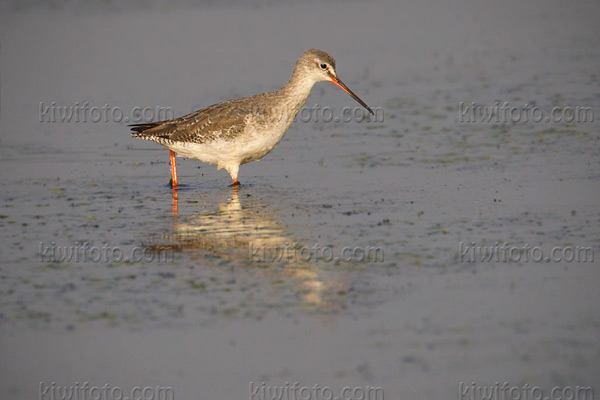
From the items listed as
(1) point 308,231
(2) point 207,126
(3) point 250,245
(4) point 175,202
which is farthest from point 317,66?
(3) point 250,245

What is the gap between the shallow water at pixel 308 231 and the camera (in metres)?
7.93

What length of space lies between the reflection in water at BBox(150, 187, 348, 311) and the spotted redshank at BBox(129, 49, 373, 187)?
0.69 meters

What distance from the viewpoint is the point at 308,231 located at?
1134cm

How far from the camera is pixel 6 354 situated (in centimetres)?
820

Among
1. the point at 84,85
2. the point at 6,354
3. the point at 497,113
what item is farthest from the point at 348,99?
the point at 6,354

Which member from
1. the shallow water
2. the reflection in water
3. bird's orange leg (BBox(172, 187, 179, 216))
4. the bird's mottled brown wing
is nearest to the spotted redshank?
the bird's mottled brown wing

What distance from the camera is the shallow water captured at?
7.93 meters

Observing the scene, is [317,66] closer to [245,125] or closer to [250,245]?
[245,125]

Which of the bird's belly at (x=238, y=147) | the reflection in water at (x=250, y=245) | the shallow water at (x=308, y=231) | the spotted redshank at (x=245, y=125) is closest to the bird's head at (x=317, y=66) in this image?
the spotted redshank at (x=245, y=125)

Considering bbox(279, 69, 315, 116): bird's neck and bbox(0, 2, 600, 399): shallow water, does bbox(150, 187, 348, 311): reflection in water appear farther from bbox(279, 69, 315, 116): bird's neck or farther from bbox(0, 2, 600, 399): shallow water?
bbox(279, 69, 315, 116): bird's neck

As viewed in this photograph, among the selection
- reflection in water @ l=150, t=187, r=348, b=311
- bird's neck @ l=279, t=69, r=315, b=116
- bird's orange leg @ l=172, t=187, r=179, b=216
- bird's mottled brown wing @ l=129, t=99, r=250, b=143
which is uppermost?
Result: bird's neck @ l=279, t=69, r=315, b=116

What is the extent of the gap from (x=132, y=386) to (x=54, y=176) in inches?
304

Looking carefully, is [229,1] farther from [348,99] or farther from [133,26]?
[348,99]

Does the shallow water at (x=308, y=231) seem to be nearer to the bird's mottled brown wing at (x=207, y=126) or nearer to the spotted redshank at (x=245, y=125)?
the spotted redshank at (x=245, y=125)
